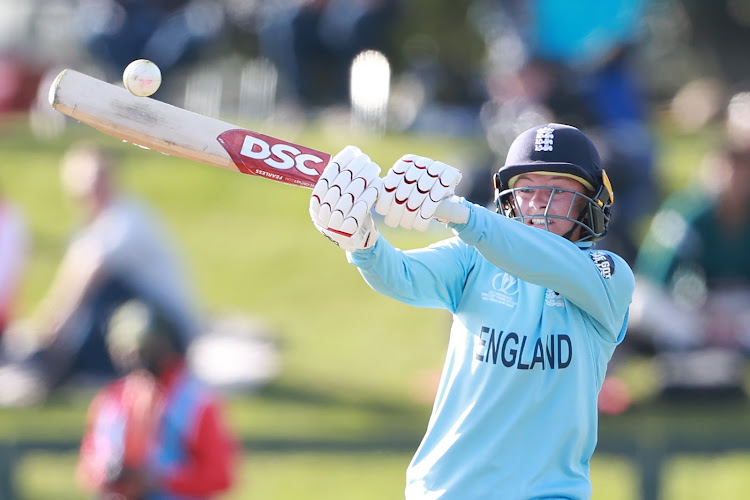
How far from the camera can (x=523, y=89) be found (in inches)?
346

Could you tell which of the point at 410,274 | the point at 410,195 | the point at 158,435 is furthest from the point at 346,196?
the point at 158,435

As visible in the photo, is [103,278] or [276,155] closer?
[276,155]

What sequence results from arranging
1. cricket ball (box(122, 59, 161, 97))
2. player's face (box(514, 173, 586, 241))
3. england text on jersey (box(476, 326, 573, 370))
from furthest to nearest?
1. player's face (box(514, 173, 586, 241))
2. england text on jersey (box(476, 326, 573, 370))
3. cricket ball (box(122, 59, 161, 97))

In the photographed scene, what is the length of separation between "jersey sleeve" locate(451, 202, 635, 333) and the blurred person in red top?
3439mm

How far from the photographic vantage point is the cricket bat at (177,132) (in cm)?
336

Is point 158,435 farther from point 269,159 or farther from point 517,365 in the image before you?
point 517,365

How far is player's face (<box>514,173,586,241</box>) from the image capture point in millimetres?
3572

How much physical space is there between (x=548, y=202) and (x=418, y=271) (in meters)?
0.44

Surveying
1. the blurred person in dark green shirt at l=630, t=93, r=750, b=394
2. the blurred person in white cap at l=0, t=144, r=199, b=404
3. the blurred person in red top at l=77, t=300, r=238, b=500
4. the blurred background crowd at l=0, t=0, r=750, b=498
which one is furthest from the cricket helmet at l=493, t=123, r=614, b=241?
the blurred person in white cap at l=0, t=144, r=199, b=404

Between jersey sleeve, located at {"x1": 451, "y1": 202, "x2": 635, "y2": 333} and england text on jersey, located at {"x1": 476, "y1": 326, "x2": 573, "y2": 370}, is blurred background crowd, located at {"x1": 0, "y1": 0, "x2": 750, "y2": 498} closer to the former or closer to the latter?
england text on jersey, located at {"x1": 476, "y1": 326, "x2": 573, "y2": 370}

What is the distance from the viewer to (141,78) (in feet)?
10.9

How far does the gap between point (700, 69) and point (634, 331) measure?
31.8 feet

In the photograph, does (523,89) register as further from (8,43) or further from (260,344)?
(8,43)

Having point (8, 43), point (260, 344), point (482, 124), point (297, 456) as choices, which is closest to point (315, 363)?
point (260, 344)
